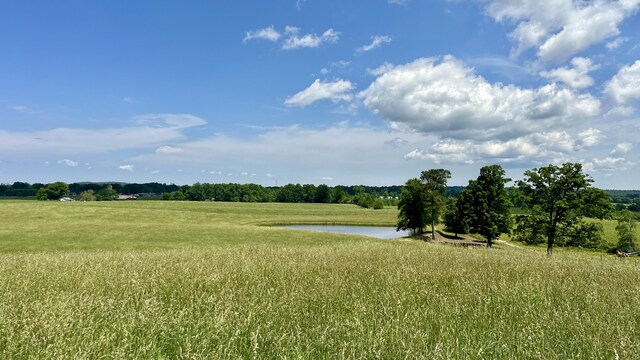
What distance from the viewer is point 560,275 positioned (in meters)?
8.60

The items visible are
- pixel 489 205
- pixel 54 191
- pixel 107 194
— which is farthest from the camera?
pixel 107 194

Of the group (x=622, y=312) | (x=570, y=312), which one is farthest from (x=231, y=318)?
(x=622, y=312)

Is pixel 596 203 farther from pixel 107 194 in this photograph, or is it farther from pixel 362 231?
pixel 107 194

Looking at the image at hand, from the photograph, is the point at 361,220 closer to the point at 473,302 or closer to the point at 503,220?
the point at 503,220

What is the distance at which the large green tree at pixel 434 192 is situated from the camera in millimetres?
66875

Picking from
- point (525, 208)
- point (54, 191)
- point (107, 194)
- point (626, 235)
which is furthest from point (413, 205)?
point (54, 191)

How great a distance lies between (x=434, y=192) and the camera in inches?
2670

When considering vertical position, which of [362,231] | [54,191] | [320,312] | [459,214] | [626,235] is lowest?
[362,231]

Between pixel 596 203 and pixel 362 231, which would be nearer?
pixel 596 203

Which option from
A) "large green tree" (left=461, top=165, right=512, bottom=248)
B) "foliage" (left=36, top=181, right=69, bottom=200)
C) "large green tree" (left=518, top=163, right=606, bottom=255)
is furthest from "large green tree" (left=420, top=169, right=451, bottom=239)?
"foliage" (left=36, top=181, right=69, bottom=200)

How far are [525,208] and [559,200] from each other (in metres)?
4.38

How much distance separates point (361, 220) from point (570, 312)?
308ft

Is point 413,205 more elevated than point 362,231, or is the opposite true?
point 413,205

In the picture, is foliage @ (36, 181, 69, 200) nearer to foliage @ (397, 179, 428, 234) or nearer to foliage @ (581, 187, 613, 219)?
foliage @ (397, 179, 428, 234)
